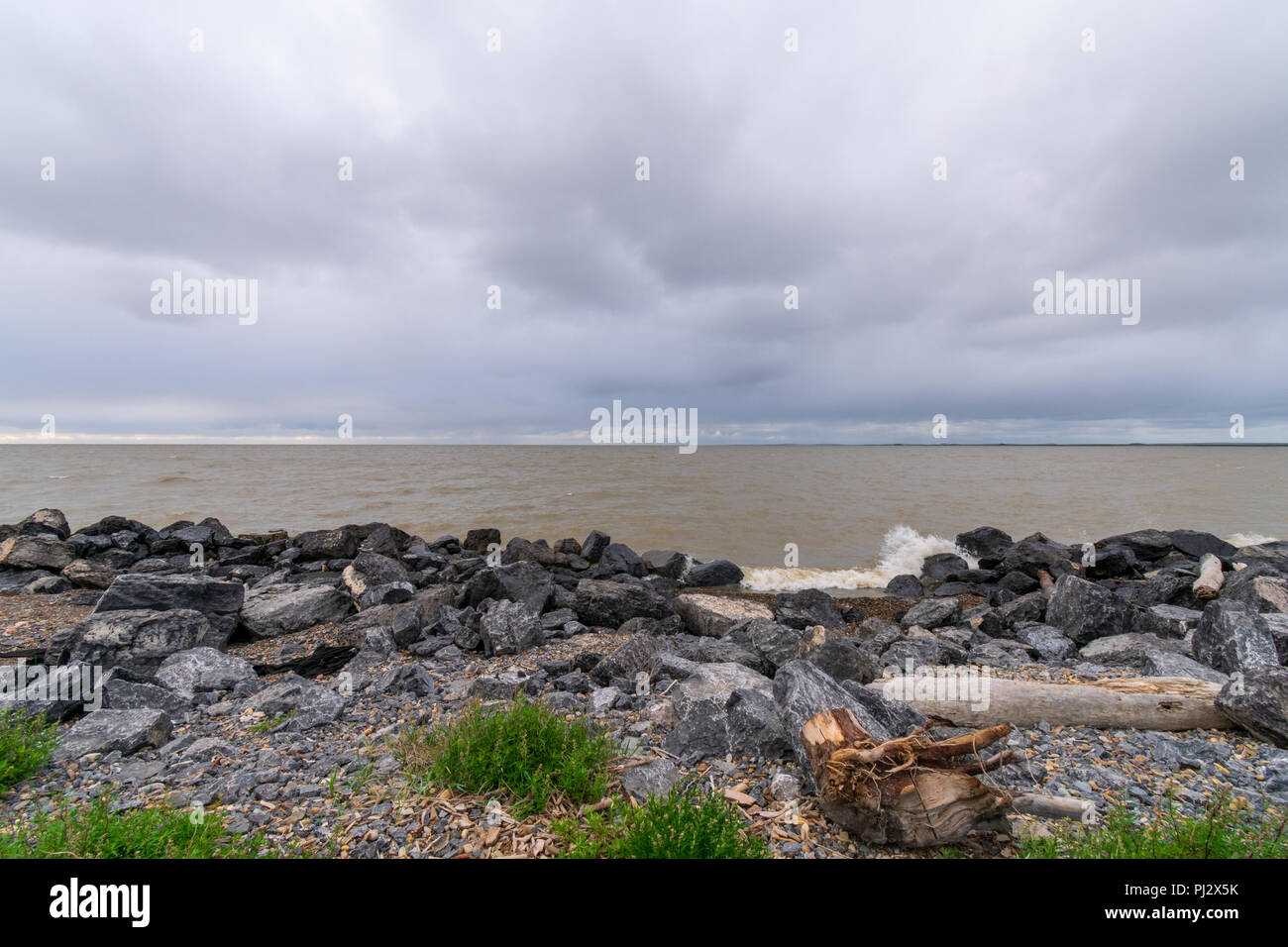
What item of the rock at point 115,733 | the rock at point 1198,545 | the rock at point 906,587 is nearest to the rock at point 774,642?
the rock at point 115,733

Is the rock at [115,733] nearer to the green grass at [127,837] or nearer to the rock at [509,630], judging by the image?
the green grass at [127,837]

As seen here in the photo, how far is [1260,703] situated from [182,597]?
11.5 metres

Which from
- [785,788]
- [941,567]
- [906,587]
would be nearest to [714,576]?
[906,587]

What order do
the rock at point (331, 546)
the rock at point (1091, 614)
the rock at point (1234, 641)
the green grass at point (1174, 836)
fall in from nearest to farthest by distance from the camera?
the green grass at point (1174, 836)
the rock at point (1234, 641)
the rock at point (1091, 614)
the rock at point (331, 546)

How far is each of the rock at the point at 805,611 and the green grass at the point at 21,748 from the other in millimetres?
8518

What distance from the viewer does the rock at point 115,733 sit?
4.35 metres

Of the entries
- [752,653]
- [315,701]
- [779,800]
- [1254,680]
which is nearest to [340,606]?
[315,701]

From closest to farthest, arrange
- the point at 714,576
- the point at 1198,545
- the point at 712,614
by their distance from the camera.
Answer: the point at 712,614
the point at 714,576
the point at 1198,545

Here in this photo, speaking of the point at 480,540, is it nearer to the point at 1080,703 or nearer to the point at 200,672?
the point at 200,672

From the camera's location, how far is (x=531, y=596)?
30.3 feet

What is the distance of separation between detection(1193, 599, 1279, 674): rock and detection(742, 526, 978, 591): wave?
8003 mm

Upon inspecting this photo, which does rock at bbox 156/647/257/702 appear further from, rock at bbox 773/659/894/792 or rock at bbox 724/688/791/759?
rock at bbox 773/659/894/792

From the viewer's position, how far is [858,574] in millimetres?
16688

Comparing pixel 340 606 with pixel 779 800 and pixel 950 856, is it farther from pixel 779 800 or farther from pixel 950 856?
pixel 950 856
